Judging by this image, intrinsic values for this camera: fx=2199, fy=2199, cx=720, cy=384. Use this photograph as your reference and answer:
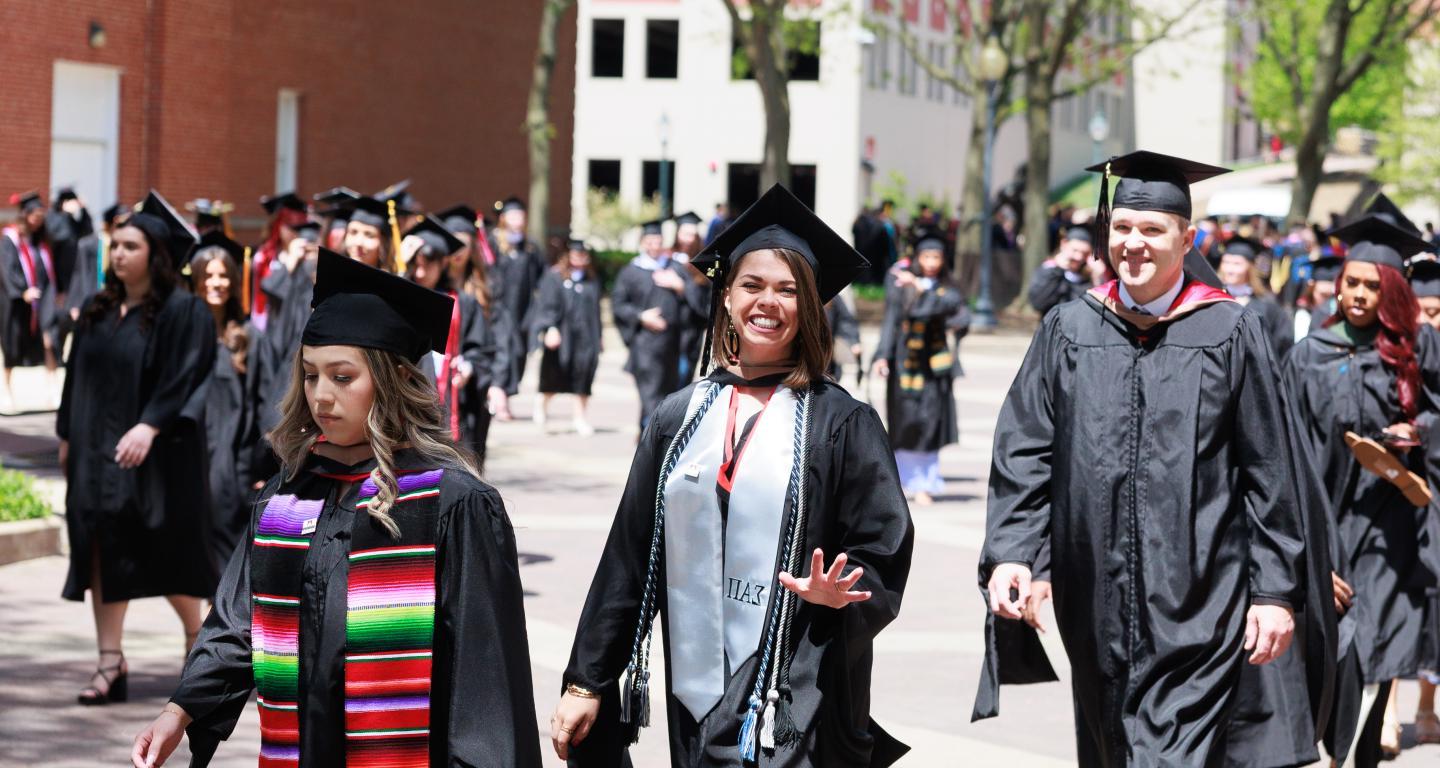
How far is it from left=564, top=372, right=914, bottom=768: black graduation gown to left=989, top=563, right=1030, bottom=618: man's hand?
2.57 ft

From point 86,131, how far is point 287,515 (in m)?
26.4

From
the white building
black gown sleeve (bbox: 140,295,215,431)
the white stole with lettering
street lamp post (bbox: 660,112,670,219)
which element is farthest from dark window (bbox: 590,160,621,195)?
the white stole with lettering

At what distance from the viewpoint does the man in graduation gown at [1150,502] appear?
5340 millimetres

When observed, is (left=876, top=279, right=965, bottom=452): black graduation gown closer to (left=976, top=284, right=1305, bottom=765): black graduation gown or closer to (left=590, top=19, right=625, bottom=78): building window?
(left=976, top=284, right=1305, bottom=765): black graduation gown

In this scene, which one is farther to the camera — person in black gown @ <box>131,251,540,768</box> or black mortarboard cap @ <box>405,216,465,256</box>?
black mortarboard cap @ <box>405,216,465,256</box>

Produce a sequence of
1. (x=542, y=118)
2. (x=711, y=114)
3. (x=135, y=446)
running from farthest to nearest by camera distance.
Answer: (x=711, y=114) < (x=542, y=118) < (x=135, y=446)

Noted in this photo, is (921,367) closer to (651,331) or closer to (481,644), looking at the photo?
(651,331)

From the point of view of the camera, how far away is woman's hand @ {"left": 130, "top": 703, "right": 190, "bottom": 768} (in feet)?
13.6

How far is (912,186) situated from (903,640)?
176 feet

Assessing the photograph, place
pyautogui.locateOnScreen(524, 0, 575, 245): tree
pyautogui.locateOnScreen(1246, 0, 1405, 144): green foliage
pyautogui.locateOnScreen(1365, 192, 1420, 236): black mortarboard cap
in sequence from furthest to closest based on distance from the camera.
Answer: pyautogui.locateOnScreen(1246, 0, 1405, 144): green foliage
pyautogui.locateOnScreen(524, 0, 575, 245): tree
pyautogui.locateOnScreen(1365, 192, 1420, 236): black mortarboard cap

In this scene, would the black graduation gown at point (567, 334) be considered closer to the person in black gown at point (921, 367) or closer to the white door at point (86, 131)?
the person in black gown at point (921, 367)

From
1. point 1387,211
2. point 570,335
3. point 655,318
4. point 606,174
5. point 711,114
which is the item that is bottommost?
point 570,335

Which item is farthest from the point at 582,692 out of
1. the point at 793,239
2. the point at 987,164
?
the point at 987,164

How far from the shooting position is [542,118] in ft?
113
